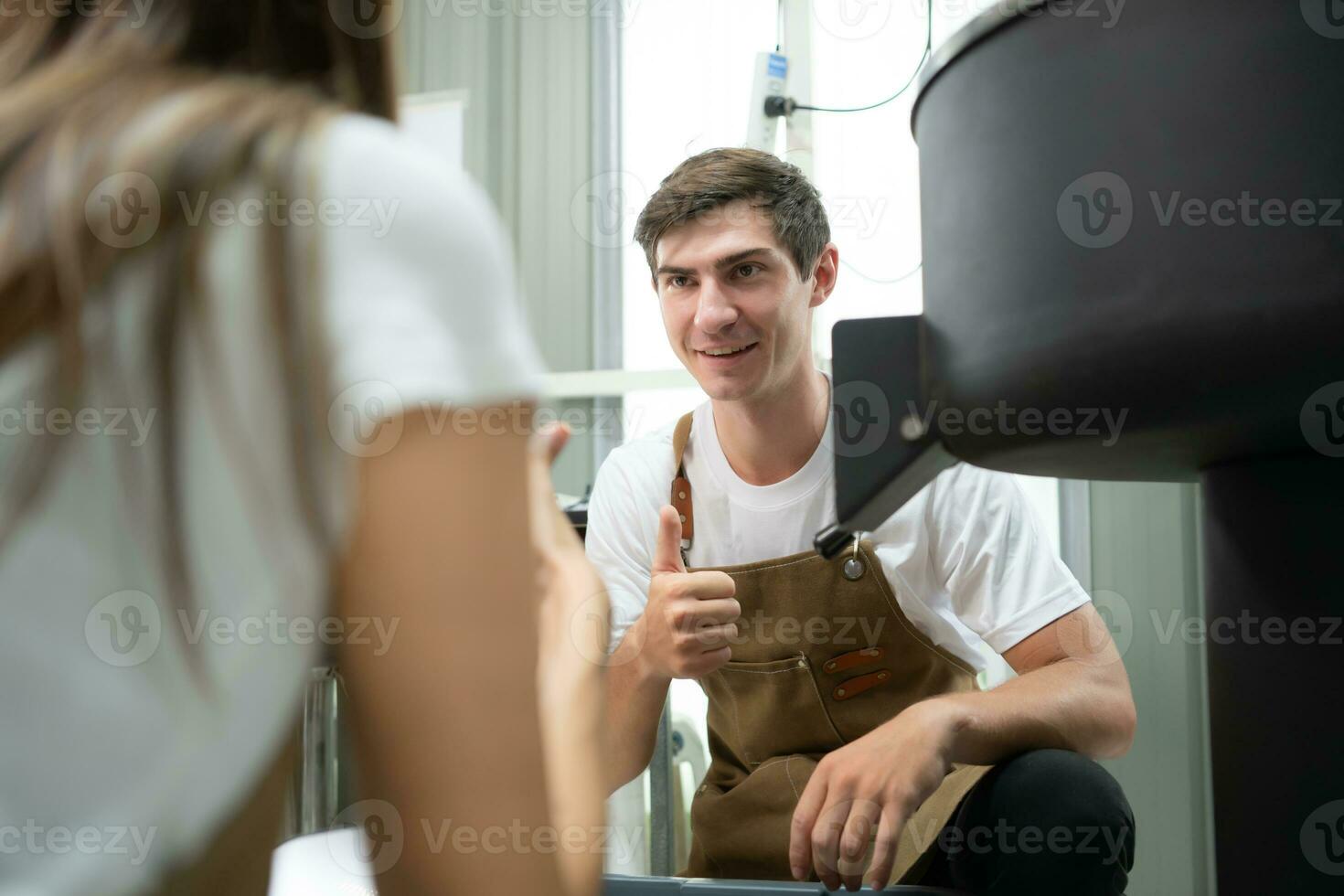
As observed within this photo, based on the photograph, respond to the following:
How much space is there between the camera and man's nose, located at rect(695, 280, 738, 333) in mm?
1316

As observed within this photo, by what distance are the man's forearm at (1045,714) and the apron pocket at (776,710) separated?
0.24 metres

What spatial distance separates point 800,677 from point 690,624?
0.74 feet

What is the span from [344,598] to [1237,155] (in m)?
0.39

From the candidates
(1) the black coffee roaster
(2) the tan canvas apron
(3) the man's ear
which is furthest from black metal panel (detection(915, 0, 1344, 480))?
(3) the man's ear

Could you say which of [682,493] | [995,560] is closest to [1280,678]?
[995,560]

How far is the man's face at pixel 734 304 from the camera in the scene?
4.33ft

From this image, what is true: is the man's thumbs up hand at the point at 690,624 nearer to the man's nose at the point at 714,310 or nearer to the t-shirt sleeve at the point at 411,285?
the man's nose at the point at 714,310

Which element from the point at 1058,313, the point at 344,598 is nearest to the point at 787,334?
the point at 1058,313

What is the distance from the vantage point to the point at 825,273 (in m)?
1.49

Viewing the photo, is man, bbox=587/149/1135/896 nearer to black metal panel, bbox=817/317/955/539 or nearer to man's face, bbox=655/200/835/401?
man's face, bbox=655/200/835/401

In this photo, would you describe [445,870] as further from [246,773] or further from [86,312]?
[86,312]

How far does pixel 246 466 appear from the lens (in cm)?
28

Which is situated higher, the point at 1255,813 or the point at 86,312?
the point at 86,312

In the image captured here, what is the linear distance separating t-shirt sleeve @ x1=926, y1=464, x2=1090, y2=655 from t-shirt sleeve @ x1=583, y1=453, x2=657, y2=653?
1.15 feet
